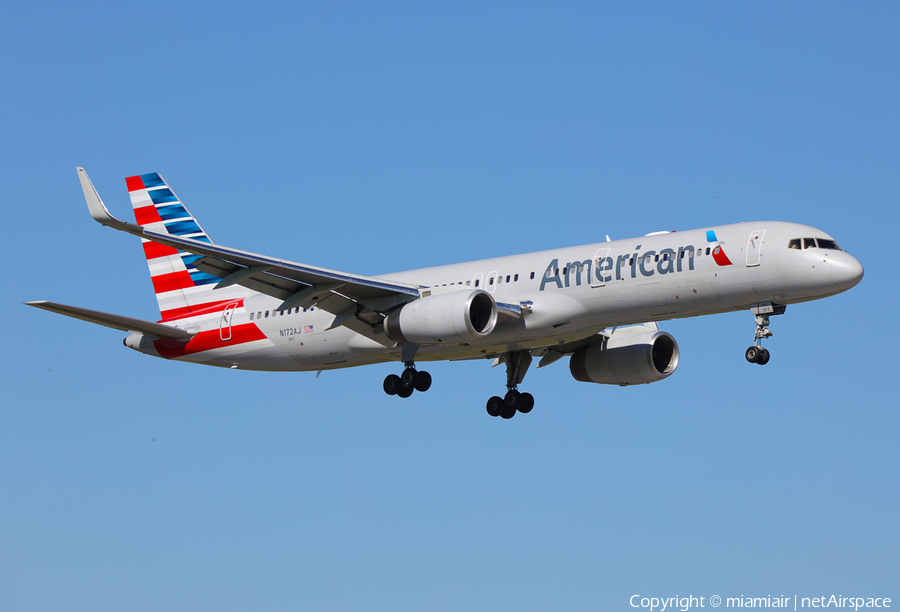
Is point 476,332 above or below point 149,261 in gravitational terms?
below

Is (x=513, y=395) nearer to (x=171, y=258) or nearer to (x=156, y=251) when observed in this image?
(x=171, y=258)

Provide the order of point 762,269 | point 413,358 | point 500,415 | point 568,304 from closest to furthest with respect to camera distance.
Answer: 1. point 762,269
2. point 568,304
3. point 413,358
4. point 500,415

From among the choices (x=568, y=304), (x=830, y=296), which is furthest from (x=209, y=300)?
(x=830, y=296)

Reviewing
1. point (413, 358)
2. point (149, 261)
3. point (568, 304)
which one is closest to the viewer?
point (568, 304)

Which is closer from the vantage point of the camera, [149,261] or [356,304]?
[356,304]

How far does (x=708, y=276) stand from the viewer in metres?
32.1

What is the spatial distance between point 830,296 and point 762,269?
82.3 inches

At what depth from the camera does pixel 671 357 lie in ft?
132

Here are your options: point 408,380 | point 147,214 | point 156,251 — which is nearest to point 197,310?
point 156,251

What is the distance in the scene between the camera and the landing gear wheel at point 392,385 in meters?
36.8

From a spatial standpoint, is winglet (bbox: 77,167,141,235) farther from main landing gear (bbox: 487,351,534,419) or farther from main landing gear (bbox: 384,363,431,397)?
main landing gear (bbox: 487,351,534,419)

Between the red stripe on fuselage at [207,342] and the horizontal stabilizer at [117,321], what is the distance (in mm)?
381

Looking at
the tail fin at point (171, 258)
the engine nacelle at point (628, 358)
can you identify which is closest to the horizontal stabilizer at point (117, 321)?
the tail fin at point (171, 258)

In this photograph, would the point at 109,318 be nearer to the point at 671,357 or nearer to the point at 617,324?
Answer: the point at 617,324
